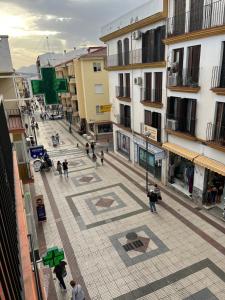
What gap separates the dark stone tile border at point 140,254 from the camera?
12.0m

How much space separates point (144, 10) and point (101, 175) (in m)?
13.9

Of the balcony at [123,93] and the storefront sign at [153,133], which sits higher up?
the balcony at [123,93]

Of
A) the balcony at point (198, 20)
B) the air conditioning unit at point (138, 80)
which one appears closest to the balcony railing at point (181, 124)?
the air conditioning unit at point (138, 80)

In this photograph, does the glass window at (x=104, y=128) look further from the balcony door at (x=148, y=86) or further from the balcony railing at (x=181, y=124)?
the balcony railing at (x=181, y=124)

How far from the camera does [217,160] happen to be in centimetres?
1394

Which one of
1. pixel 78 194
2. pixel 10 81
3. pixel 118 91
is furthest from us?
pixel 118 91

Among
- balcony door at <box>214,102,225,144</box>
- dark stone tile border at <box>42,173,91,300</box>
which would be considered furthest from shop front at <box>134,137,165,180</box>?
dark stone tile border at <box>42,173,91,300</box>

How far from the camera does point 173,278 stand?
35.3ft

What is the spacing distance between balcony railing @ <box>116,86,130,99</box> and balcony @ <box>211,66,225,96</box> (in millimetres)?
10936

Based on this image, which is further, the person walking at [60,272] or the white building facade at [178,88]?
the white building facade at [178,88]

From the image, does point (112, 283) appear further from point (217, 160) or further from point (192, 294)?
point (217, 160)

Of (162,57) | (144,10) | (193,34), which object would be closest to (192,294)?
(193,34)

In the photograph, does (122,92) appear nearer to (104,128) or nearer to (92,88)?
(92,88)

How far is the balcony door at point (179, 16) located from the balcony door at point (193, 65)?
1.56 meters
